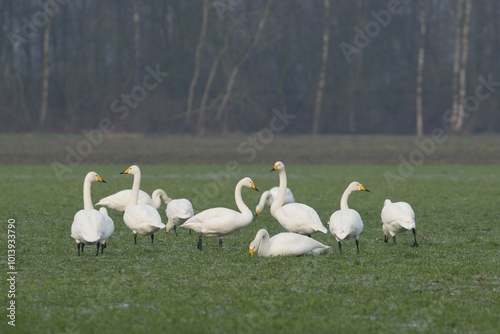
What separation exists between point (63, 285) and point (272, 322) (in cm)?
270

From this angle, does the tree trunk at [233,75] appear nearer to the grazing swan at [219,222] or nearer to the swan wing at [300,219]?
the swan wing at [300,219]

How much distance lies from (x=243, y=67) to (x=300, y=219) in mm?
46300

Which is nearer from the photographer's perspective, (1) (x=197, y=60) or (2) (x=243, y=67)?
(1) (x=197, y=60)

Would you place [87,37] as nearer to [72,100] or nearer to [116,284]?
[72,100]

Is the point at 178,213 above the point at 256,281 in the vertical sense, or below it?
above

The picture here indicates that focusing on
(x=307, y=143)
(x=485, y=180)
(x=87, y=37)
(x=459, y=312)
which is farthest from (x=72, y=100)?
(x=459, y=312)

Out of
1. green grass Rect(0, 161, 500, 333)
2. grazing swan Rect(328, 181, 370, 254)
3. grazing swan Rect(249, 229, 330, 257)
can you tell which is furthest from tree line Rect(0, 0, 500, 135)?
grazing swan Rect(249, 229, 330, 257)

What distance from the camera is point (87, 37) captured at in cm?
5566

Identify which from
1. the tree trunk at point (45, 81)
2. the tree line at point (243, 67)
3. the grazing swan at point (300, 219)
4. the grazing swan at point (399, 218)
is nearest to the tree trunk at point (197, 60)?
the tree line at point (243, 67)

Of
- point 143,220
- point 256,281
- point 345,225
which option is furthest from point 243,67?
point 256,281

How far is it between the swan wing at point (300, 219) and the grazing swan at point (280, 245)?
94 centimetres

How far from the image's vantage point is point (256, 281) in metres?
10.4

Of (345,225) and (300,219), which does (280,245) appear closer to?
(345,225)

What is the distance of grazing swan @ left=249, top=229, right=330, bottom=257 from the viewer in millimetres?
12125
